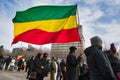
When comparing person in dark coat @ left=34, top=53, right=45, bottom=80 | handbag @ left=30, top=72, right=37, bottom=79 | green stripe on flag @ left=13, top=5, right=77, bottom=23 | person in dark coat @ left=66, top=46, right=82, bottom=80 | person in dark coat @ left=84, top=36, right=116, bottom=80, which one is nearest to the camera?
person in dark coat @ left=84, top=36, right=116, bottom=80

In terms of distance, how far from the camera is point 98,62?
22.6 feet

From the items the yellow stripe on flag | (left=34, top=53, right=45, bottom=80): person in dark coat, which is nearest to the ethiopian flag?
the yellow stripe on flag

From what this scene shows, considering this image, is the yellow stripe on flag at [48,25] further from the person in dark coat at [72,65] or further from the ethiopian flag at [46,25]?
the person in dark coat at [72,65]

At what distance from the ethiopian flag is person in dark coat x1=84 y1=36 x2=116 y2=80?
4432 mm

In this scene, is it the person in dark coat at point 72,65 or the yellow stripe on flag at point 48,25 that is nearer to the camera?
the person in dark coat at point 72,65

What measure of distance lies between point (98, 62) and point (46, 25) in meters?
6.34

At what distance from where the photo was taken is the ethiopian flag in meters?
12.3

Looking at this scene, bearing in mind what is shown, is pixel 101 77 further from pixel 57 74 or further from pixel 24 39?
pixel 57 74

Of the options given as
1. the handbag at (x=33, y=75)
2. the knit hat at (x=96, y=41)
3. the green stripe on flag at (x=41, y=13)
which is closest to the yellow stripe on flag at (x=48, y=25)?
the green stripe on flag at (x=41, y=13)

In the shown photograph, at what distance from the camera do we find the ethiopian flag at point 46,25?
12258 millimetres

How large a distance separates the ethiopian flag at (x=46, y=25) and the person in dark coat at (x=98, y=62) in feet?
14.5

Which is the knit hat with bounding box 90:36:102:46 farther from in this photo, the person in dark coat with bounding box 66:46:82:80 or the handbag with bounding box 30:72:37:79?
the handbag with bounding box 30:72:37:79

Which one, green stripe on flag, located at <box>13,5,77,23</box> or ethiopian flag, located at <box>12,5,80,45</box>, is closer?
ethiopian flag, located at <box>12,5,80,45</box>

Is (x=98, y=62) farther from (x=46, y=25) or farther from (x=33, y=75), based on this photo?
(x=33, y=75)
